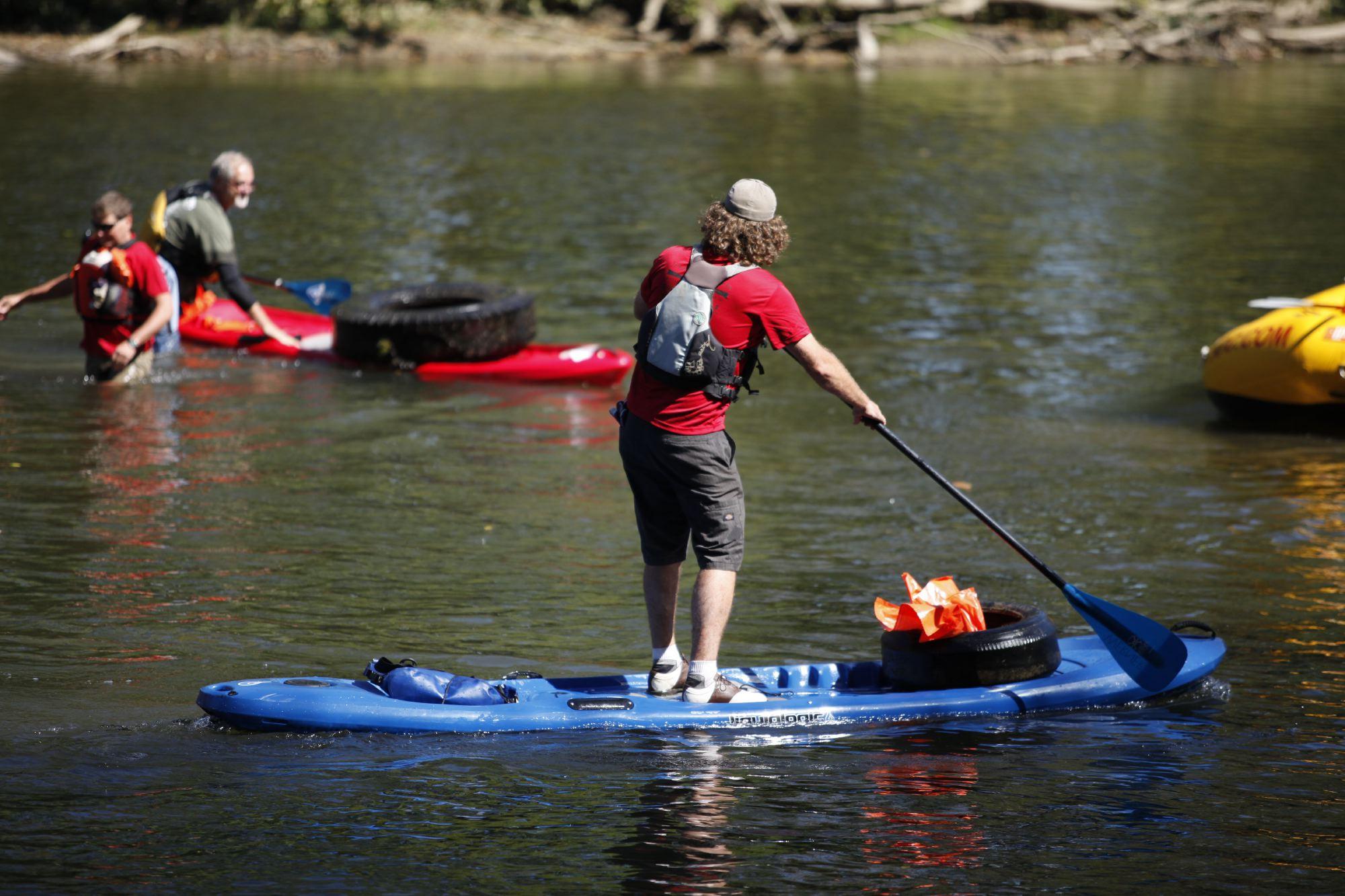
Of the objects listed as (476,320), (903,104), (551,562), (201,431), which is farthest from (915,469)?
(903,104)

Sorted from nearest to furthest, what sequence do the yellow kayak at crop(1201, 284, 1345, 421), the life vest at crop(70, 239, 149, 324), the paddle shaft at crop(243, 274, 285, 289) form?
the life vest at crop(70, 239, 149, 324) < the yellow kayak at crop(1201, 284, 1345, 421) < the paddle shaft at crop(243, 274, 285, 289)

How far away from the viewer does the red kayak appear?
37.1ft

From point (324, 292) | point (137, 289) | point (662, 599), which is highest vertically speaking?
point (137, 289)

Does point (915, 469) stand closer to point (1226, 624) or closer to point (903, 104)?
point (1226, 624)

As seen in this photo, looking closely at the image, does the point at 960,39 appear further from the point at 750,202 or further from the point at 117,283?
the point at 750,202

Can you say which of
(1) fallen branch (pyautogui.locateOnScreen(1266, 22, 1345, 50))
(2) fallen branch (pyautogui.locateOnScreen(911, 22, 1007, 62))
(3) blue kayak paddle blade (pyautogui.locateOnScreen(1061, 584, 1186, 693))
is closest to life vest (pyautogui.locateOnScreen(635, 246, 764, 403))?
(3) blue kayak paddle blade (pyautogui.locateOnScreen(1061, 584, 1186, 693))

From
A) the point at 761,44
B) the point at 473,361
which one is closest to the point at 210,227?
the point at 473,361

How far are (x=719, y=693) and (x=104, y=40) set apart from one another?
101 ft

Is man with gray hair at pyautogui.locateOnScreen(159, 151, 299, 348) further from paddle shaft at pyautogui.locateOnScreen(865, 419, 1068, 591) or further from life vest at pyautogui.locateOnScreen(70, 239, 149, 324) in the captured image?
paddle shaft at pyautogui.locateOnScreen(865, 419, 1068, 591)

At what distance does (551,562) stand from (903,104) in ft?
71.9

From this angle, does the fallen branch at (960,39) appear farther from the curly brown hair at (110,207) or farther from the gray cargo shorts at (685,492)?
the gray cargo shorts at (685,492)

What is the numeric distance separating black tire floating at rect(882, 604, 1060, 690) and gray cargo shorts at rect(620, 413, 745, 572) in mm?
827

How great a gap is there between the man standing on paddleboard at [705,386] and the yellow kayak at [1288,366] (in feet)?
18.5

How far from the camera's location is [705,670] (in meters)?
5.70
